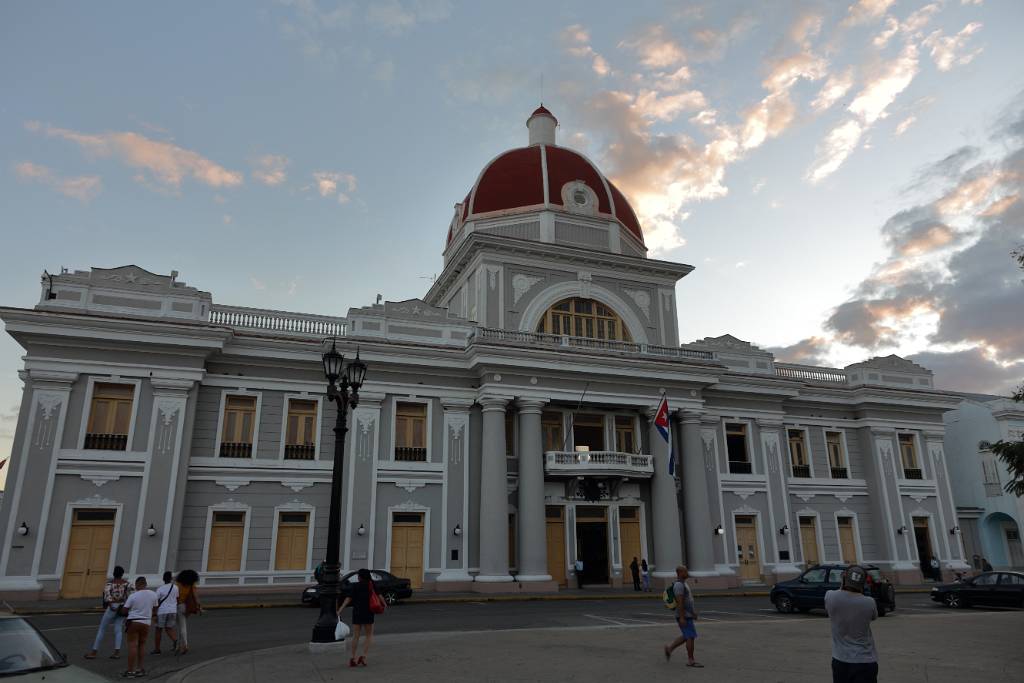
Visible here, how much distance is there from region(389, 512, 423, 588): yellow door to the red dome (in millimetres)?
15462

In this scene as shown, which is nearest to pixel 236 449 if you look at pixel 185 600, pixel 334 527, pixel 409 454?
pixel 409 454

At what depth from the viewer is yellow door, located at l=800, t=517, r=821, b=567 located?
109 feet

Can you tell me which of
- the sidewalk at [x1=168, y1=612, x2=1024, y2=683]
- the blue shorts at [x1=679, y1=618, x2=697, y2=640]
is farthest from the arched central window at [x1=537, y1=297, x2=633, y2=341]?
the blue shorts at [x1=679, y1=618, x2=697, y2=640]

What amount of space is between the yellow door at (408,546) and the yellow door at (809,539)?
61.2 feet

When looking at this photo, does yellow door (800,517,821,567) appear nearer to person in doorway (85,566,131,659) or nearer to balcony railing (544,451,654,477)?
balcony railing (544,451,654,477)

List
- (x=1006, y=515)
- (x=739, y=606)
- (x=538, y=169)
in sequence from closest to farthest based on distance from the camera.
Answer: (x=739, y=606), (x=538, y=169), (x=1006, y=515)

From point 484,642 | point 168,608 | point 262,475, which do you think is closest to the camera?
point 168,608

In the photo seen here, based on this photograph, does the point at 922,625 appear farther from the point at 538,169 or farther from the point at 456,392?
the point at 538,169

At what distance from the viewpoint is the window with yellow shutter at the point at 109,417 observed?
23.8 metres

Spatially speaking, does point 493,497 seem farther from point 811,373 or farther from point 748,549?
point 811,373

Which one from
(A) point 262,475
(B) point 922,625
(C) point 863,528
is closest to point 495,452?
(A) point 262,475

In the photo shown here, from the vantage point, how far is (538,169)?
3600 cm

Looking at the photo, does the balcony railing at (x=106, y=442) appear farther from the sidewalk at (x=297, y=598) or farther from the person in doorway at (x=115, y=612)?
the person in doorway at (x=115, y=612)

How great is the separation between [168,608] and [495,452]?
15615mm
